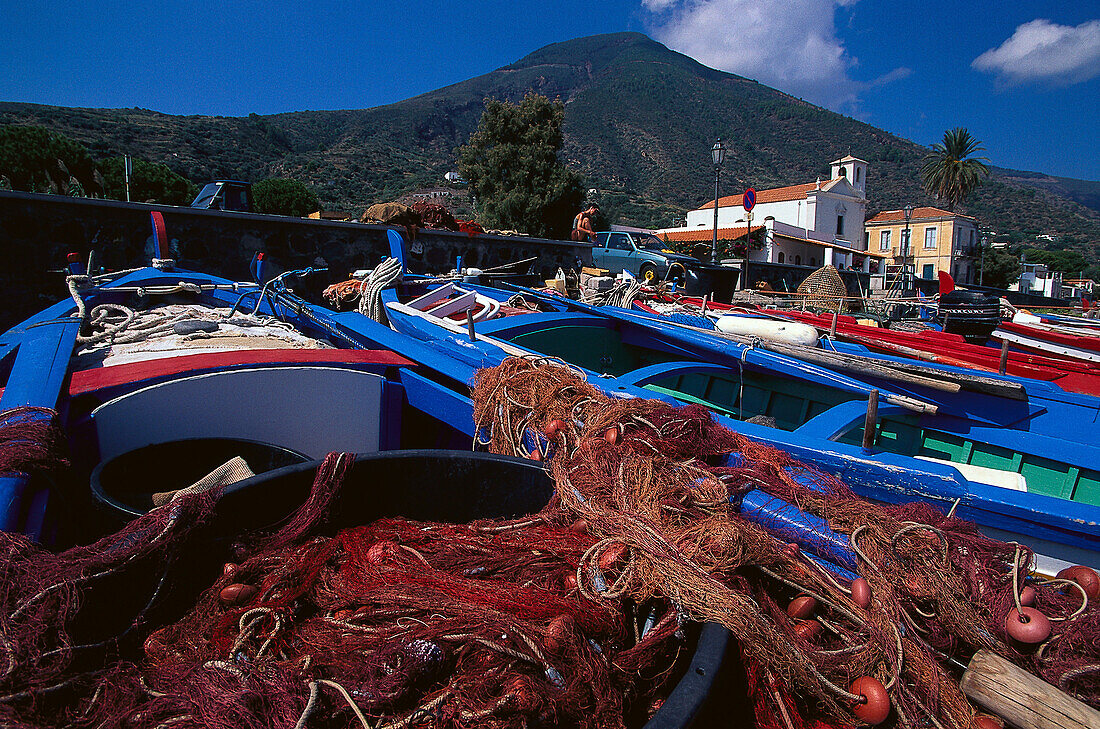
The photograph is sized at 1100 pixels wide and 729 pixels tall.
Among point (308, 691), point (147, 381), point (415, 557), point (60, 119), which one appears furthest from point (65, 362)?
point (60, 119)

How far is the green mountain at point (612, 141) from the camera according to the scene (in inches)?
1889

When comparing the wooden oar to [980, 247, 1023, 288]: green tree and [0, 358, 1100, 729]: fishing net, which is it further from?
[980, 247, 1023, 288]: green tree

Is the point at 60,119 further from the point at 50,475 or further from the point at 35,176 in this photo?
the point at 50,475

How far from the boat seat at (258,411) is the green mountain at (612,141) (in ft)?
127

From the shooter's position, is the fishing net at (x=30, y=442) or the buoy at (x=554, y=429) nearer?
the fishing net at (x=30, y=442)

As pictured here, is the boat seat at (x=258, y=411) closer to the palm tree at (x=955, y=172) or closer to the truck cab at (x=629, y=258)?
the truck cab at (x=629, y=258)

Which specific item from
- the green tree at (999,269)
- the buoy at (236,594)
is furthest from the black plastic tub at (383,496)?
the green tree at (999,269)

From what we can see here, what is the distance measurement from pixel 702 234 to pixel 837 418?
30.7m

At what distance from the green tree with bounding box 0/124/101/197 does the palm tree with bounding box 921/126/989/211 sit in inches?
2333

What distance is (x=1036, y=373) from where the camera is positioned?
4.34 metres

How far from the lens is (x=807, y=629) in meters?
1.29

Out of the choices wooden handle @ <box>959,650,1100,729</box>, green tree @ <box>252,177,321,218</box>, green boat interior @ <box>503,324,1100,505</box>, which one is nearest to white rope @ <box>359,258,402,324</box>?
green boat interior @ <box>503,324,1100,505</box>

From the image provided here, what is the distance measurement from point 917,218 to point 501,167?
4069cm

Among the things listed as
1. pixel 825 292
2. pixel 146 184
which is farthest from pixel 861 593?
pixel 146 184
